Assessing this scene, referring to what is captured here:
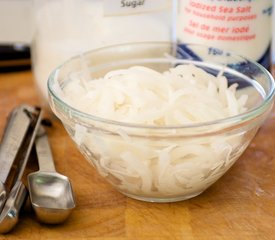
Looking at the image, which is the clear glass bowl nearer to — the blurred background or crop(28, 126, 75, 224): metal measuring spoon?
crop(28, 126, 75, 224): metal measuring spoon

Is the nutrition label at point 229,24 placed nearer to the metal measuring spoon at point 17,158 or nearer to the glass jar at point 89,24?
the glass jar at point 89,24

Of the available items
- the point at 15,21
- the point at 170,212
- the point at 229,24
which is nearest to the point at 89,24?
the point at 229,24

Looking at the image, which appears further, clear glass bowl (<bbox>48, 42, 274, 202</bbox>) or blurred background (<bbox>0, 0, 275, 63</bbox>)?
blurred background (<bbox>0, 0, 275, 63</bbox>)

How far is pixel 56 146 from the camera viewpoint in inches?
30.8

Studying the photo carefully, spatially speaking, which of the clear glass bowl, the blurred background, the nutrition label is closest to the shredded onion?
the clear glass bowl

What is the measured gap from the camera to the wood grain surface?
2.01ft

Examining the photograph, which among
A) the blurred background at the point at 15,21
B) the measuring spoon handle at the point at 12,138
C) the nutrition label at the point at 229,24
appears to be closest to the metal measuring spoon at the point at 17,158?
the measuring spoon handle at the point at 12,138

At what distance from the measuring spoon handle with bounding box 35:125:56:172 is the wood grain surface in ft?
0.05

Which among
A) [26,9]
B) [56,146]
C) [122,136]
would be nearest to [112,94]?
[122,136]

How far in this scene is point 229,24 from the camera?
2.47 feet

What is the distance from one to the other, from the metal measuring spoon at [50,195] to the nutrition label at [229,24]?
0.83 feet

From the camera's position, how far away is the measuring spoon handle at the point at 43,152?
2.28 ft

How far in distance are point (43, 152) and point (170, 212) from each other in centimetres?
18

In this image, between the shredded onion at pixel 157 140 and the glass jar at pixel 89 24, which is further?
the glass jar at pixel 89 24
